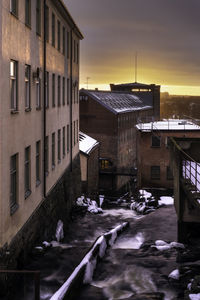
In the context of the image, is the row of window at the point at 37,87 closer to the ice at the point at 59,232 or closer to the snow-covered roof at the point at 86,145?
the ice at the point at 59,232

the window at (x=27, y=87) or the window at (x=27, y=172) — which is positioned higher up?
the window at (x=27, y=87)

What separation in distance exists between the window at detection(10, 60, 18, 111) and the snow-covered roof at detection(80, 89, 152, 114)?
44.9 m

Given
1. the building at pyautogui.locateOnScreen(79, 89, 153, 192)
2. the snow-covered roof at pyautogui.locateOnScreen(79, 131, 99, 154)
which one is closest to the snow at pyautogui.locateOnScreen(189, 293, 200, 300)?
the snow-covered roof at pyautogui.locateOnScreen(79, 131, 99, 154)

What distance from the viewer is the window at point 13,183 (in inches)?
532

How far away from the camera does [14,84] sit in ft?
45.6

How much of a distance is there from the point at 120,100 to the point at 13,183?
58275 mm

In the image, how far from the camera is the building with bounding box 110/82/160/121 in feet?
293

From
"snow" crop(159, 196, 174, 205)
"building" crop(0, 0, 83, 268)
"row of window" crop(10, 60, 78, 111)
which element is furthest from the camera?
"snow" crop(159, 196, 174, 205)

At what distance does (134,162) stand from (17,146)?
62.4 m

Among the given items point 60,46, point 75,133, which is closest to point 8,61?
point 60,46

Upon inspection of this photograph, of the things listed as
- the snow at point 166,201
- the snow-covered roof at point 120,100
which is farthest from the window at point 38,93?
the snow-covered roof at point 120,100

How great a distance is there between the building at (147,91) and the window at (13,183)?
75.2 meters

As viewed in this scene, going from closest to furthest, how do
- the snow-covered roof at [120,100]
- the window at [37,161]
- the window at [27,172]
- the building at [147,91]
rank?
1. the window at [27,172]
2. the window at [37,161]
3. the snow-covered roof at [120,100]
4. the building at [147,91]

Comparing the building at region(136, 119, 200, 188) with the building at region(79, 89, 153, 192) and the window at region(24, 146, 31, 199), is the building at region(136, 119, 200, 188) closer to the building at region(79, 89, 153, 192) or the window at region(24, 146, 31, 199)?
the building at region(79, 89, 153, 192)
